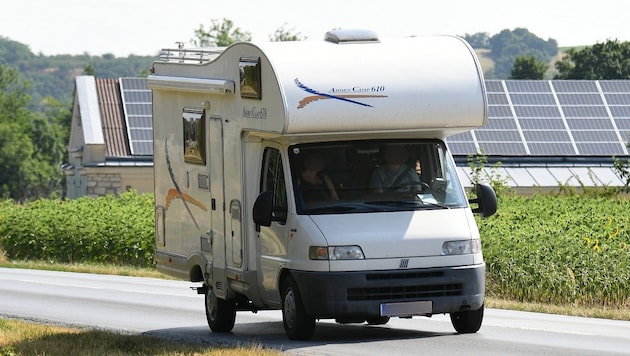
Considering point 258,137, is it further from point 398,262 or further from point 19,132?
point 19,132

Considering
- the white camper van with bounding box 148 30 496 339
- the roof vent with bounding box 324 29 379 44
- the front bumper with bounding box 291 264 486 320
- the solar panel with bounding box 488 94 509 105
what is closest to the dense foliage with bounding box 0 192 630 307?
the white camper van with bounding box 148 30 496 339

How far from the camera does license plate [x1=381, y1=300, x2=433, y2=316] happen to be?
1343cm

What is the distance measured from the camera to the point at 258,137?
14.5m

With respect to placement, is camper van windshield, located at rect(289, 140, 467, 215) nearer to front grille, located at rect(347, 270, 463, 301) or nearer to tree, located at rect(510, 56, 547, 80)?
front grille, located at rect(347, 270, 463, 301)

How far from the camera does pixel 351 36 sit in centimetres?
1407

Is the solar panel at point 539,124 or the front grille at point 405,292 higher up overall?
the front grille at point 405,292

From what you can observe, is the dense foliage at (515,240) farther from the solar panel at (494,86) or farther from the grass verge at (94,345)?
the solar panel at (494,86)

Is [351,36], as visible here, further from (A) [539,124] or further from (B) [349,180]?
(A) [539,124]

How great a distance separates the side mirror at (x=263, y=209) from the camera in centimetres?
1372

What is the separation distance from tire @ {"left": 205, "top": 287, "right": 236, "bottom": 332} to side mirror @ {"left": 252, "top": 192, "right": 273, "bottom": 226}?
7.00 feet

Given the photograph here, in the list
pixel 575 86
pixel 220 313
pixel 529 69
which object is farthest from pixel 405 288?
pixel 529 69

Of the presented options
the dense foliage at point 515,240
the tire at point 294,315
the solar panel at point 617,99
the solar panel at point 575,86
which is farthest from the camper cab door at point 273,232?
the solar panel at point 575,86

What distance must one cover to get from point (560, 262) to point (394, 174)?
7857 mm

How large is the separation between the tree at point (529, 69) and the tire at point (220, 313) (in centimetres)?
8953
